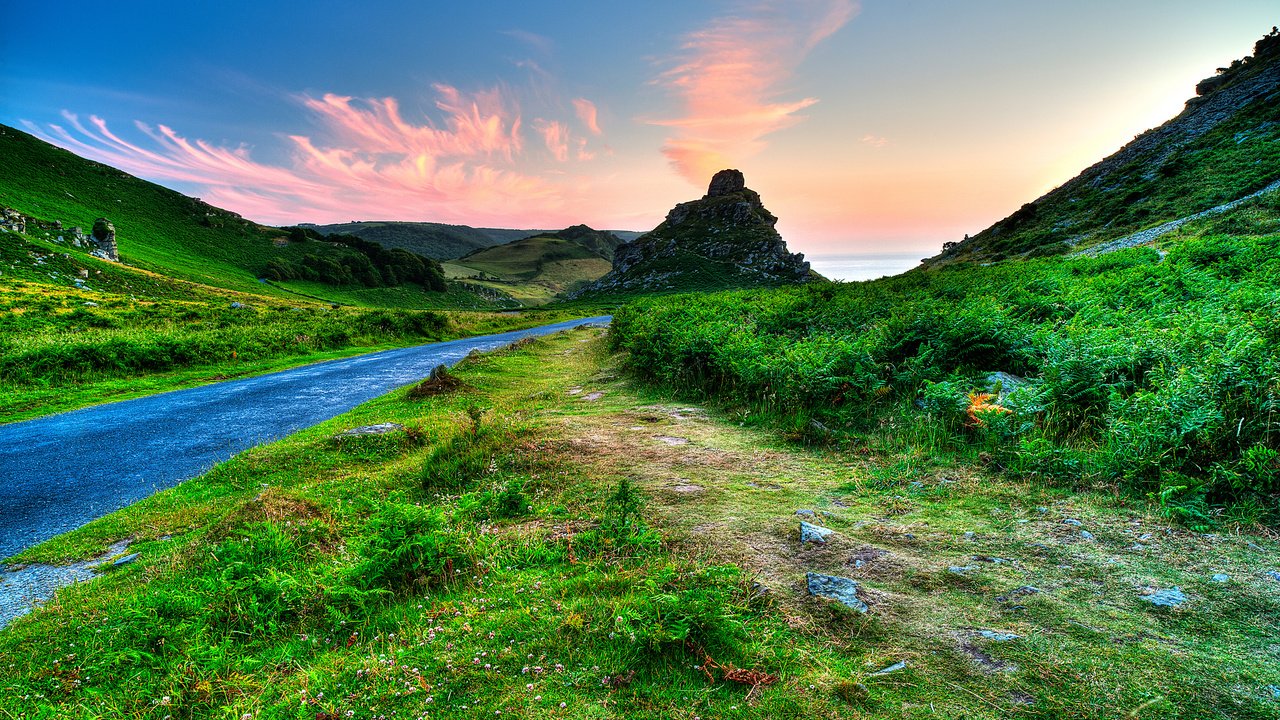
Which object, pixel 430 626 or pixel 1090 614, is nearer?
pixel 1090 614

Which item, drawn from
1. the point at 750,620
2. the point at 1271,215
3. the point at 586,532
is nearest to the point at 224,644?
the point at 586,532

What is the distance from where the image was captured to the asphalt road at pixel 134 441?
712 centimetres

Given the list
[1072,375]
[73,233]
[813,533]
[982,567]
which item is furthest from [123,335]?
[73,233]

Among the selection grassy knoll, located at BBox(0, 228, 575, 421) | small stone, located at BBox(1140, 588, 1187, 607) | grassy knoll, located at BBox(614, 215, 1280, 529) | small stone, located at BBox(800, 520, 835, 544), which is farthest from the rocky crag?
small stone, located at BBox(1140, 588, 1187, 607)

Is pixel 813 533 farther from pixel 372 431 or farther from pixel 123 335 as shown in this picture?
pixel 123 335

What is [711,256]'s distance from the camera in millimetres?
166875

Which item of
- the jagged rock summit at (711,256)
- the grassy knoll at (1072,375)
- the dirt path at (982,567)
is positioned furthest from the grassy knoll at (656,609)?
the jagged rock summit at (711,256)

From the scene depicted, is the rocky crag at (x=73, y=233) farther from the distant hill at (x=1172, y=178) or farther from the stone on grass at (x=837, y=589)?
the distant hill at (x=1172, y=178)

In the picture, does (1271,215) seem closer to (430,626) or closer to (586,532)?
(586,532)

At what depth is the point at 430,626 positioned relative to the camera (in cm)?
384

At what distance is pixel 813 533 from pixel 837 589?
1.01 meters

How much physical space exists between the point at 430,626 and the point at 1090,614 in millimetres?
4972

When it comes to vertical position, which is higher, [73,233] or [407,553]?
[73,233]

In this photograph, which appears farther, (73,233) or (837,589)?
(73,233)
